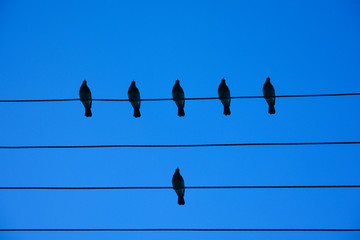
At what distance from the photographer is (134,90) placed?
41.9 feet

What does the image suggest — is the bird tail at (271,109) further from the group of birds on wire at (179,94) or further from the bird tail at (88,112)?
the bird tail at (88,112)

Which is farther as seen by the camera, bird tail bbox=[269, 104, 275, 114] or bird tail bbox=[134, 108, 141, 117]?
bird tail bbox=[134, 108, 141, 117]

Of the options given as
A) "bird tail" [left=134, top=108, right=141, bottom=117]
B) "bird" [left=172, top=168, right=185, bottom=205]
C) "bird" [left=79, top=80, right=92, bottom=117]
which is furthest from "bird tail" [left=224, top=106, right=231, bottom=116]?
"bird" [left=79, top=80, right=92, bottom=117]

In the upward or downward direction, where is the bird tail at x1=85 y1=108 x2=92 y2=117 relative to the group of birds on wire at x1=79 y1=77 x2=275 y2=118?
downward

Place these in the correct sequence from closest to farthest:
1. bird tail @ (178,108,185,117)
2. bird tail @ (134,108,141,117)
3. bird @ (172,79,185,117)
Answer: bird @ (172,79,185,117) → bird tail @ (178,108,185,117) → bird tail @ (134,108,141,117)

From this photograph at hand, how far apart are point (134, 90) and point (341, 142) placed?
4814 mm

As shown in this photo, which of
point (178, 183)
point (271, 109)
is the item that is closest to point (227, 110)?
point (271, 109)

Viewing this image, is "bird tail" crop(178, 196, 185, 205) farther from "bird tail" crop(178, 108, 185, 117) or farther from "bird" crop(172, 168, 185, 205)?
"bird tail" crop(178, 108, 185, 117)

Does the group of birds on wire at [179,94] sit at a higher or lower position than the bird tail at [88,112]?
higher

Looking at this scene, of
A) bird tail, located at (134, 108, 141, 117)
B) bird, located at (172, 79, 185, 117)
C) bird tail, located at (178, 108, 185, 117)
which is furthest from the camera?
bird tail, located at (134, 108, 141, 117)

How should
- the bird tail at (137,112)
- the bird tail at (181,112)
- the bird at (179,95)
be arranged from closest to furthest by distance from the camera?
the bird at (179,95) → the bird tail at (181,112) → the bird tail at (137,112)

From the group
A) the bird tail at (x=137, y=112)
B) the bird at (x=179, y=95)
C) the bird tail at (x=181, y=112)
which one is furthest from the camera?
the bird tail at (x=137, y=112)

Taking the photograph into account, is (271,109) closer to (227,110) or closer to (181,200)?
(227,110)

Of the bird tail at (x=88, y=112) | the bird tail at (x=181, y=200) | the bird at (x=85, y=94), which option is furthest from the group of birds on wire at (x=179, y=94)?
the bird tail at (x=181, y=200)
